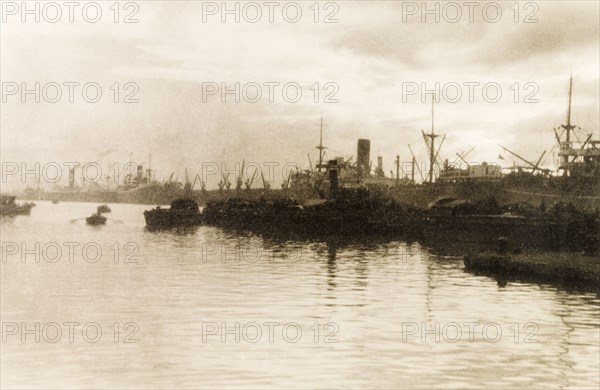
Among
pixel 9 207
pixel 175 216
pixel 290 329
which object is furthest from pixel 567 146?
pixel 9 207

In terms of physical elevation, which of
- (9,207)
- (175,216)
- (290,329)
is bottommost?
(290,329)

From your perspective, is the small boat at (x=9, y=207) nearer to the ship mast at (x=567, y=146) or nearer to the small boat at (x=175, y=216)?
the small boat at (x=175, y=216)

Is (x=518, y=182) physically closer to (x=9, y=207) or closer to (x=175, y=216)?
(x=175, y=216)

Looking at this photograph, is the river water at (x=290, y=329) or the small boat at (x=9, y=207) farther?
the small boat at (x=9, y=207)

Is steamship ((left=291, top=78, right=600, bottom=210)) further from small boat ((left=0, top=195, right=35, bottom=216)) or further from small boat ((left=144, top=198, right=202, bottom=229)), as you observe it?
small boat ((left=0, top=195, right=35, bottom=216))

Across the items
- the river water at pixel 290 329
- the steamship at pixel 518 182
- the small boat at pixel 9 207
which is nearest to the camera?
the river water at pixel 290 329

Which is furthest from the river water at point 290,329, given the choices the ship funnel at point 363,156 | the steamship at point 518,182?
the ship funnel at point 363,156

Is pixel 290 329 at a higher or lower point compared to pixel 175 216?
lower
